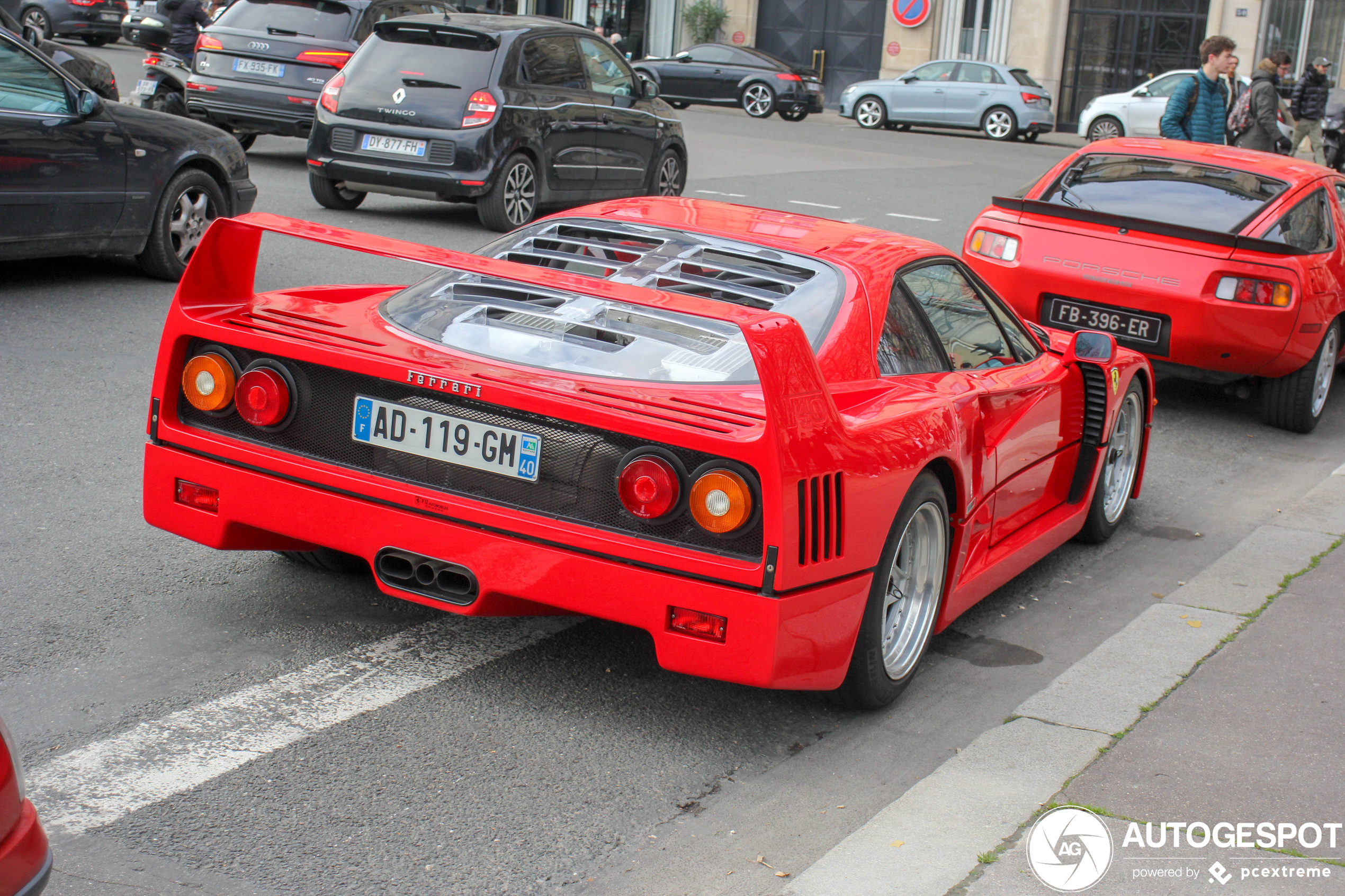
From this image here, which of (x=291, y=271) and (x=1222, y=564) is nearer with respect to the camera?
(x=1222, y=564)

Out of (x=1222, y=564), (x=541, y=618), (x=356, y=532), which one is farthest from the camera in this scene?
(x=1222, y=564)

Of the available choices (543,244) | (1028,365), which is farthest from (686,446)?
(1028,365)

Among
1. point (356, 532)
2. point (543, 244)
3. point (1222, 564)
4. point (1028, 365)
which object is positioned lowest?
point (1222, 564)

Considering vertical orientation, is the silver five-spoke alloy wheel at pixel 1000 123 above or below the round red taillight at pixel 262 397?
above

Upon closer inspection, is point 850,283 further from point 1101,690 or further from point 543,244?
point 1101,690

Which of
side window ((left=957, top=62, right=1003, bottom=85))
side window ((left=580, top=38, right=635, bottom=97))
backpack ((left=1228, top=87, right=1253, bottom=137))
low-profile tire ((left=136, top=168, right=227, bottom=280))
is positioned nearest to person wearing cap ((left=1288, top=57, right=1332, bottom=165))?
side window ((left=957, top=62, right=1003, bottom=85))

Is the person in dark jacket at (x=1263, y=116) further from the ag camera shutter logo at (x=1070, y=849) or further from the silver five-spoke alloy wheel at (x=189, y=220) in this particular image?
the ag camera shutter logo at (x=1070, y=849)

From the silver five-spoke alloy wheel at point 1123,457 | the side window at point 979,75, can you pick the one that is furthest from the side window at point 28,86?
the side window at point 979,75

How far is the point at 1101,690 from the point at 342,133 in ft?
29.4

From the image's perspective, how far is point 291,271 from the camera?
30.2 ft

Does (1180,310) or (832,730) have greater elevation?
(1180,310)

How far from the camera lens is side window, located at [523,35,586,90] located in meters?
12.0

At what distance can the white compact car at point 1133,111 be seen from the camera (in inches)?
1041

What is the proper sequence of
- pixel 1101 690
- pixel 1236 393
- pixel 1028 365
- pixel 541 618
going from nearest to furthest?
pixel 1101 690 → pixel 541 618 → pixel 1028 365 → pixel 1236 393
